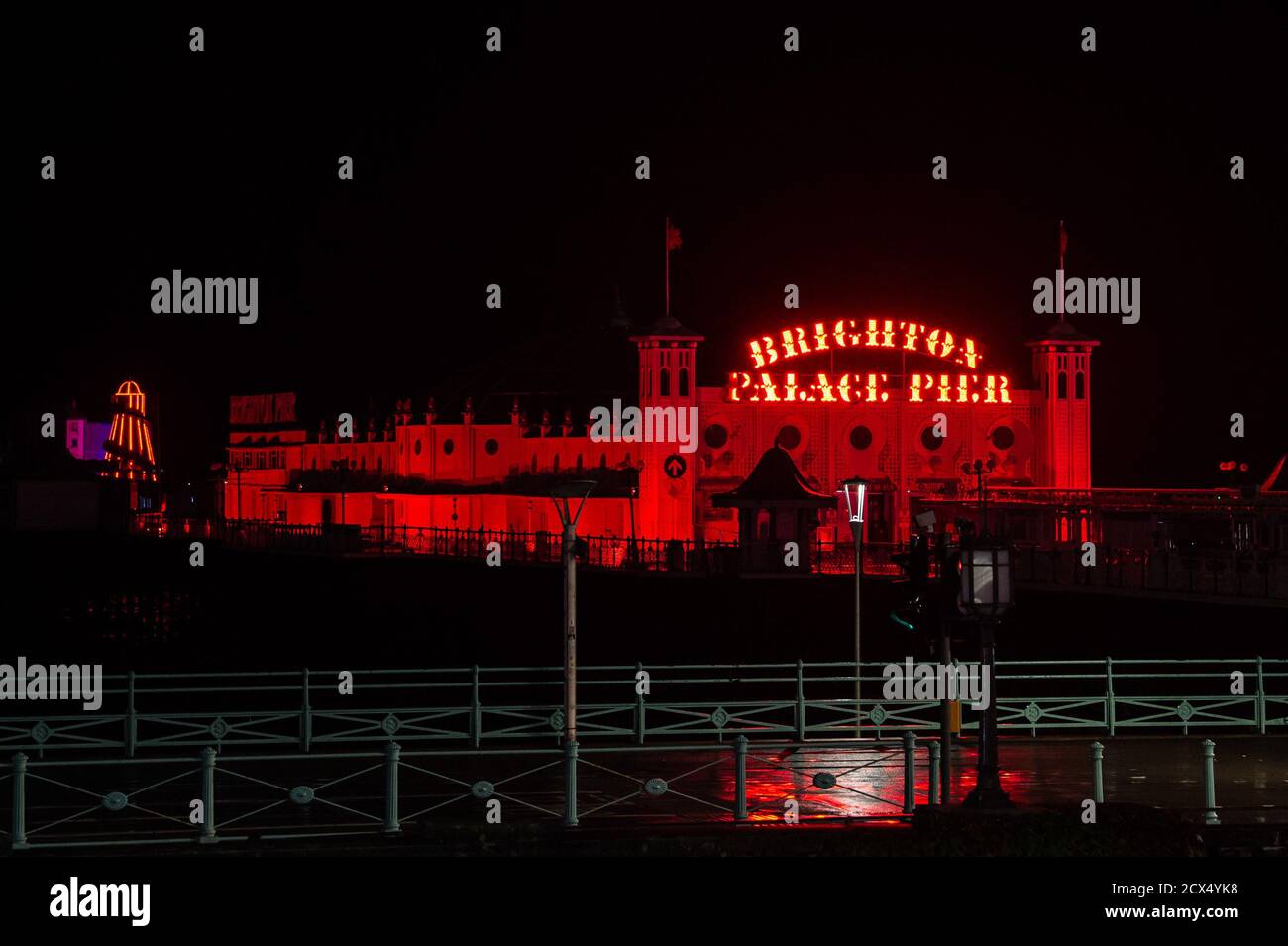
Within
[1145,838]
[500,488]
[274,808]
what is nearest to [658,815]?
[274,808]

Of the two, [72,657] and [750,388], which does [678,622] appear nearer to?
[750,388]

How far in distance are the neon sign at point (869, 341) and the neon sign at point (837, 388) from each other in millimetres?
1069

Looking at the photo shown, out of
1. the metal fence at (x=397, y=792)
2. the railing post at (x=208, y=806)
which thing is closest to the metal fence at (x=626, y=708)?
the metal fence at (x=397, y=792)

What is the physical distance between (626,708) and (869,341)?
42.0m

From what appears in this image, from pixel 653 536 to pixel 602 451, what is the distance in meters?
6.32

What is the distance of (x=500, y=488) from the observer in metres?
79.3

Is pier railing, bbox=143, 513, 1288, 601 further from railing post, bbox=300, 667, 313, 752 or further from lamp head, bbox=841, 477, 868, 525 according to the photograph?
lamp head, bbox=841, 477, 868, 525

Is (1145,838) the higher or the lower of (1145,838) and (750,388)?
the lower

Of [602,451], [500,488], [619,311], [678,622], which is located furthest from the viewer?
[619,311]

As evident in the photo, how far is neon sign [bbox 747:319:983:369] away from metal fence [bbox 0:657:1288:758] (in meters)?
19.6

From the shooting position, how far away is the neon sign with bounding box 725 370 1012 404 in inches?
2623

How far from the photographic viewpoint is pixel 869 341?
68438 mm

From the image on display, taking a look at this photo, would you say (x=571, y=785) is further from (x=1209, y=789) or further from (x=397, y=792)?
(x=1209, y=789)

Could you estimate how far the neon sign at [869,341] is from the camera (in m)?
67.6
